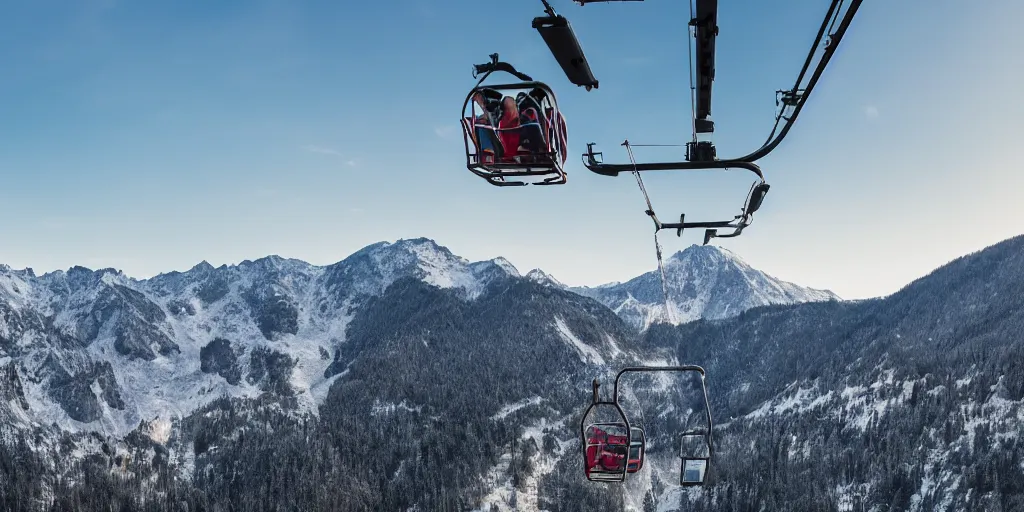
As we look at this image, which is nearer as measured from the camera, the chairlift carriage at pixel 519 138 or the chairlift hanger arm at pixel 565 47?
the chairlift hanger arm at pixel 565 47

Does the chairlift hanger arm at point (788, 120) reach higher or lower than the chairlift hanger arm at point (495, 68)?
Answer: lower

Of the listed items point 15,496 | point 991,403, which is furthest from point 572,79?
point 15,496

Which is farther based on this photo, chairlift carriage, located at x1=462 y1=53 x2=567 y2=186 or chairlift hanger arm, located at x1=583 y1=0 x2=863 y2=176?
chairlift carriage, located at x1=462 y1=53 x2=567 y2=186

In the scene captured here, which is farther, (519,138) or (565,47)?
(519,138)

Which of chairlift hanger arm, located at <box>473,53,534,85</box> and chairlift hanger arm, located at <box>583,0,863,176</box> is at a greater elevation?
chairlift hanger arm, located at <box>473,53,534,85</box>

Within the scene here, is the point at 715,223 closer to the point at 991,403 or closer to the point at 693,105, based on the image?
the point at 693,105

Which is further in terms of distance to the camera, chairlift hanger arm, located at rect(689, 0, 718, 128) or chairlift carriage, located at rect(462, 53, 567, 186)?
chairlift carriage, located at rect(462, 53, 567, 186)

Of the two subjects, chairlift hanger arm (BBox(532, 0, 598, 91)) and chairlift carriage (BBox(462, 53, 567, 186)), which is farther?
chairlift carriage (BBox(462, 53, 567, 186))

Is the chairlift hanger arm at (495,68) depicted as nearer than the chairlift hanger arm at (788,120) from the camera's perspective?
No
